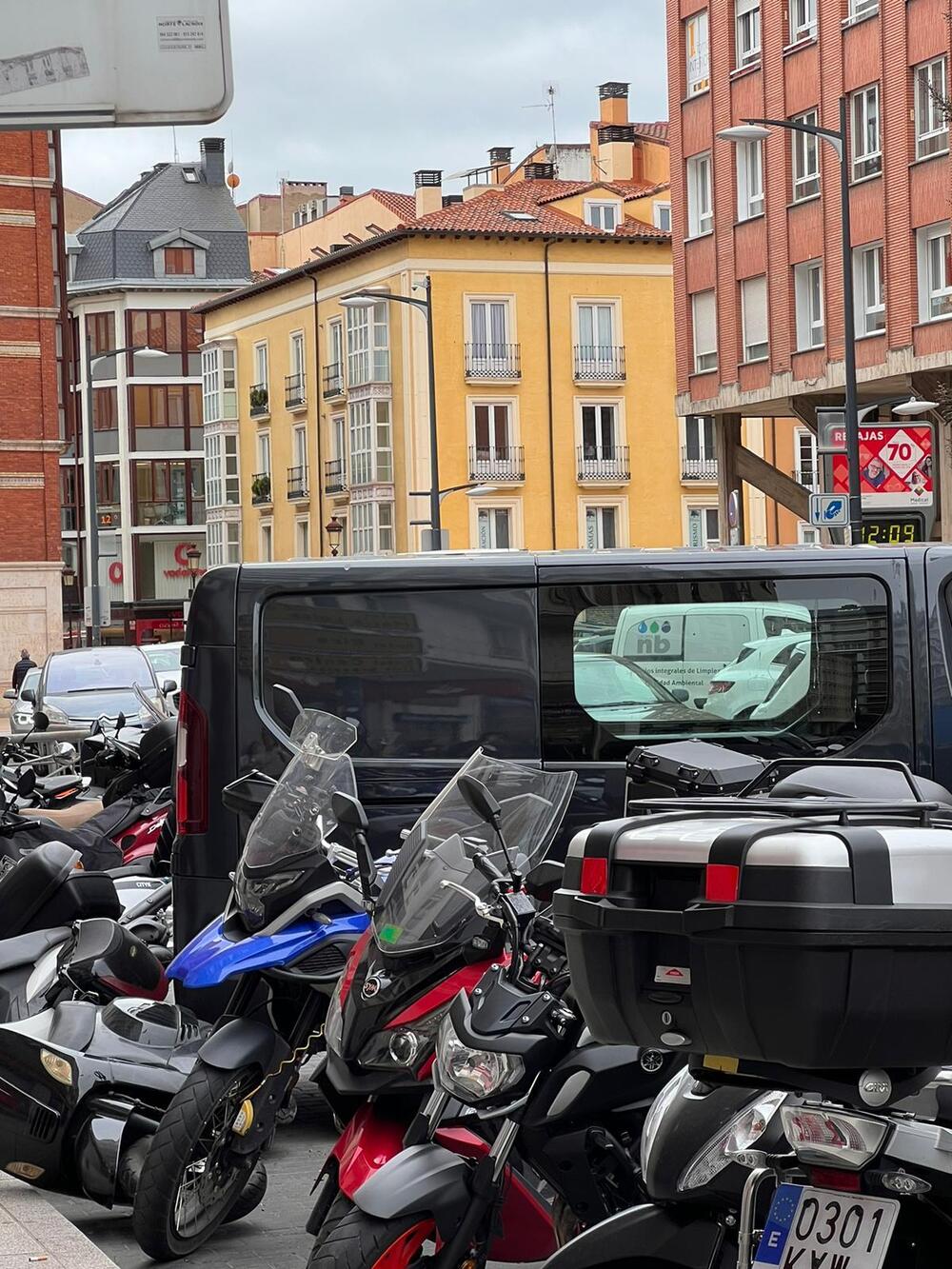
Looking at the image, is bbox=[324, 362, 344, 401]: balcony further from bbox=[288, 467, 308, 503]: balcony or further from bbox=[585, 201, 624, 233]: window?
bbox=[585, 201, 624, 233]: window

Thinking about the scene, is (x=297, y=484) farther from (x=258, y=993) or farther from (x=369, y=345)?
(x=258, y=993)

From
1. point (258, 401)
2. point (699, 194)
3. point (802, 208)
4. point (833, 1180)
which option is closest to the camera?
point (833, 1180)

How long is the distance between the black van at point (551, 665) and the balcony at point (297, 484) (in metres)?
71.3

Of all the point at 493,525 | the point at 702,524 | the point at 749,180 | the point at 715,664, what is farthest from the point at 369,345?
the point at 715,664

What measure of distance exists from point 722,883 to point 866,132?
38.5m

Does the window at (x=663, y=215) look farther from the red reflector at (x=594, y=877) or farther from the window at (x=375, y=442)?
the red reflector at (x=594, y=877)

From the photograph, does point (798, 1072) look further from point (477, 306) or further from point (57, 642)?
point (477, 306)

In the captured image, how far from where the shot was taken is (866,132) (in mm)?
39562

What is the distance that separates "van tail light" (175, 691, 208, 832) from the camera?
8.00 meters

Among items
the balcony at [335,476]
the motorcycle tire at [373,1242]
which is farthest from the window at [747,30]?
the motorcycle tire at [373,1242]

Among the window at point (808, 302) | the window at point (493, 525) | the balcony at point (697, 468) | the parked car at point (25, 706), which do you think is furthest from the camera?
the balcony at point (697, 468)

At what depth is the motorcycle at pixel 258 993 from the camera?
559 centimetres

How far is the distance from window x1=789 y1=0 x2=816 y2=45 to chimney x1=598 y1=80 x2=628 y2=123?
42.5 metres

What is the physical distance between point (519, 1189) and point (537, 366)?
67636mm
